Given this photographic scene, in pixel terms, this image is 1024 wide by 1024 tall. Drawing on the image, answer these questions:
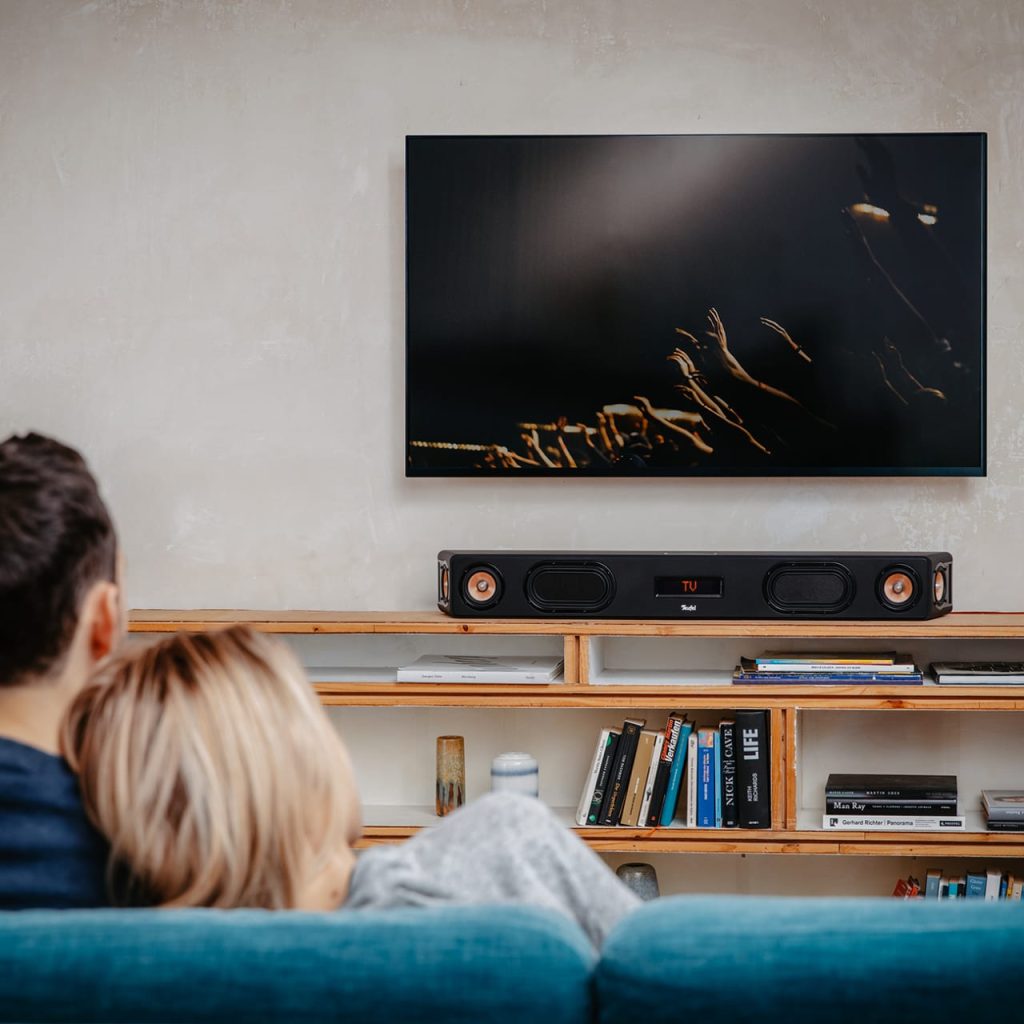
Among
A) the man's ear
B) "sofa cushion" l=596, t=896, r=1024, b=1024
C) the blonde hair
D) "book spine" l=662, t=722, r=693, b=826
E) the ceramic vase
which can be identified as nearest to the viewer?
"sofa cushion" l=596, t=896, r=1024, b=1024

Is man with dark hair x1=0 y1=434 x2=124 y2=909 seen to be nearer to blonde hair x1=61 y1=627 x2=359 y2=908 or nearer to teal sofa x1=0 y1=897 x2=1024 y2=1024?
blonde hair x1=61 y1=627 x2=359 y2=908

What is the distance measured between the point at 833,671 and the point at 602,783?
57 cm

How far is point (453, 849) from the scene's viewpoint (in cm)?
93

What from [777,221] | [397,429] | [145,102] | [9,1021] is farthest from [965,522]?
[9,1021]

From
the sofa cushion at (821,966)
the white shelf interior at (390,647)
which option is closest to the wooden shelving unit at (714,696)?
the white shelf interior at (390,647)

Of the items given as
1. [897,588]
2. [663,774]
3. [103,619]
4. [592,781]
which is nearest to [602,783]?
[592,781]

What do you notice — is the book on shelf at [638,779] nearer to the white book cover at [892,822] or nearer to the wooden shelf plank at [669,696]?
the wooden shelf plank at [669,696]

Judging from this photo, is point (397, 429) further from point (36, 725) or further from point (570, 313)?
point (36, 725)

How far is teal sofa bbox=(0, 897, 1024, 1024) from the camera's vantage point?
0.76 meters

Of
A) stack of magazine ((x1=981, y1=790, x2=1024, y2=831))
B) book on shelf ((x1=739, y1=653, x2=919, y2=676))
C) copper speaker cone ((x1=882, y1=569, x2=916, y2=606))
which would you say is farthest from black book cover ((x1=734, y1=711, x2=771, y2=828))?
stack of magazine ((x1=981, y1=790, x2=1024, y2=831))

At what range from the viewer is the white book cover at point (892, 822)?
2686 mm

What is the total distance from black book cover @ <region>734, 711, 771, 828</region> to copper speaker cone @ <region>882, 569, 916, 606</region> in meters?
0.38

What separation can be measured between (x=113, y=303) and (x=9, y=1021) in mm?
2590

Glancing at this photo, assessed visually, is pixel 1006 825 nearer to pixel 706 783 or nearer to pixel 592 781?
pixel 706 783
